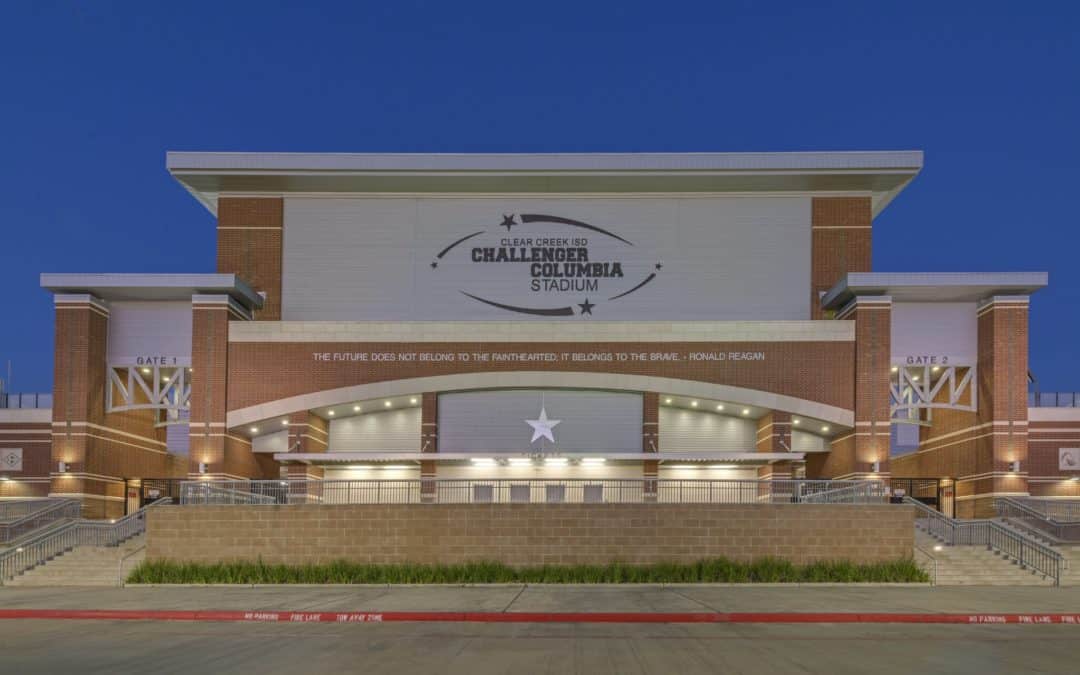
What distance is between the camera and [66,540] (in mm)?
36344

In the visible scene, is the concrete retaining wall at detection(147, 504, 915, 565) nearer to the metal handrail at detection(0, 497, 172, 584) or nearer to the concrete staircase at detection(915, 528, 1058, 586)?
the concrete staircase at detection(915, 528, 1058, 586)

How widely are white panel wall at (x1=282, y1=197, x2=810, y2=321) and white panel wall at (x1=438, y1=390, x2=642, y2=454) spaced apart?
4.72 metres

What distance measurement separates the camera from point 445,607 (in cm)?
2497

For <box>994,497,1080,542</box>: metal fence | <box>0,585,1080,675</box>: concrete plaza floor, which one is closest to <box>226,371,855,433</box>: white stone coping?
<box>994,497,1080,542</box>: metal fence

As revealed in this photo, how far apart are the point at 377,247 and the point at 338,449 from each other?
1007 centimetres

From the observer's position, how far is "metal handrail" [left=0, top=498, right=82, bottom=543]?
39.0 metres

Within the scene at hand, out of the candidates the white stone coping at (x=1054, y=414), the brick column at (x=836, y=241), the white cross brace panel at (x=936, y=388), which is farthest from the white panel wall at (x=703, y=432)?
the white stone coping at (x=1054, y=414)

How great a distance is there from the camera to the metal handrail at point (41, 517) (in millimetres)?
38953

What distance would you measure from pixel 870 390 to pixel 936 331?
4994 millimetres

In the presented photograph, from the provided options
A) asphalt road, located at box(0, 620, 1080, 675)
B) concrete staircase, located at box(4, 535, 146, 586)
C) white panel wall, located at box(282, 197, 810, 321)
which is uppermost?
white panel wall, located at box(282, 197, 810, 321)

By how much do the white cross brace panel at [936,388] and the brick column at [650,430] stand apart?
10.6 m

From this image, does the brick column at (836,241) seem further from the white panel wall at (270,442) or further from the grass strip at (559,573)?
→ the white panel wall at (270,442)

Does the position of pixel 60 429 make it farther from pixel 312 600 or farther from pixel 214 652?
pixel 214 652

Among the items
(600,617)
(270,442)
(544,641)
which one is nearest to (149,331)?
(270,442)
